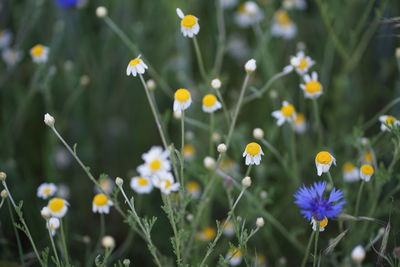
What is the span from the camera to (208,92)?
1.17 meters

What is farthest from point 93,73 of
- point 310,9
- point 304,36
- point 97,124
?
point 310,9

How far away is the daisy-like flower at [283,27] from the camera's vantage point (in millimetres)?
1614

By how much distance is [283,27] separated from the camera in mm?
1624

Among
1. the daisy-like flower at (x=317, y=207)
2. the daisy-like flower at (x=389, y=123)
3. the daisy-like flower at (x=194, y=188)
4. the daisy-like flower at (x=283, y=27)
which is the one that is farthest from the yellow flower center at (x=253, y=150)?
the daisy-like flower at (x=283, y=27)

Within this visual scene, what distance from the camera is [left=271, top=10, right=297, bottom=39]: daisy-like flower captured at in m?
1.61

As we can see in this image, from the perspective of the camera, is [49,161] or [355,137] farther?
[49,161]

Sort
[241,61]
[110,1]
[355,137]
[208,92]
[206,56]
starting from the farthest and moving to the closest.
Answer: [241,61]
[206,56]
[110,1]
[208,92]
[355,137]

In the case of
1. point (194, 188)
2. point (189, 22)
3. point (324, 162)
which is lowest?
point (194, 188)

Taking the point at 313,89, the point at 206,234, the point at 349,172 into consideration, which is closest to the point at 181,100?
the point at 313,89

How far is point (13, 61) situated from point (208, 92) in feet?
2.09

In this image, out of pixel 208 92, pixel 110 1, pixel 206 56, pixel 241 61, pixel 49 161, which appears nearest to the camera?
pixel 208 92

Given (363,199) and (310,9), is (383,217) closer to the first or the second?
(363,199)

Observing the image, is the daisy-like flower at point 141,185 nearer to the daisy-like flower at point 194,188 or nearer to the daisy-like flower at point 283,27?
the daisy-like flower at point 194,188

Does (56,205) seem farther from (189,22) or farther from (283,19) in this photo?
(283,19)
